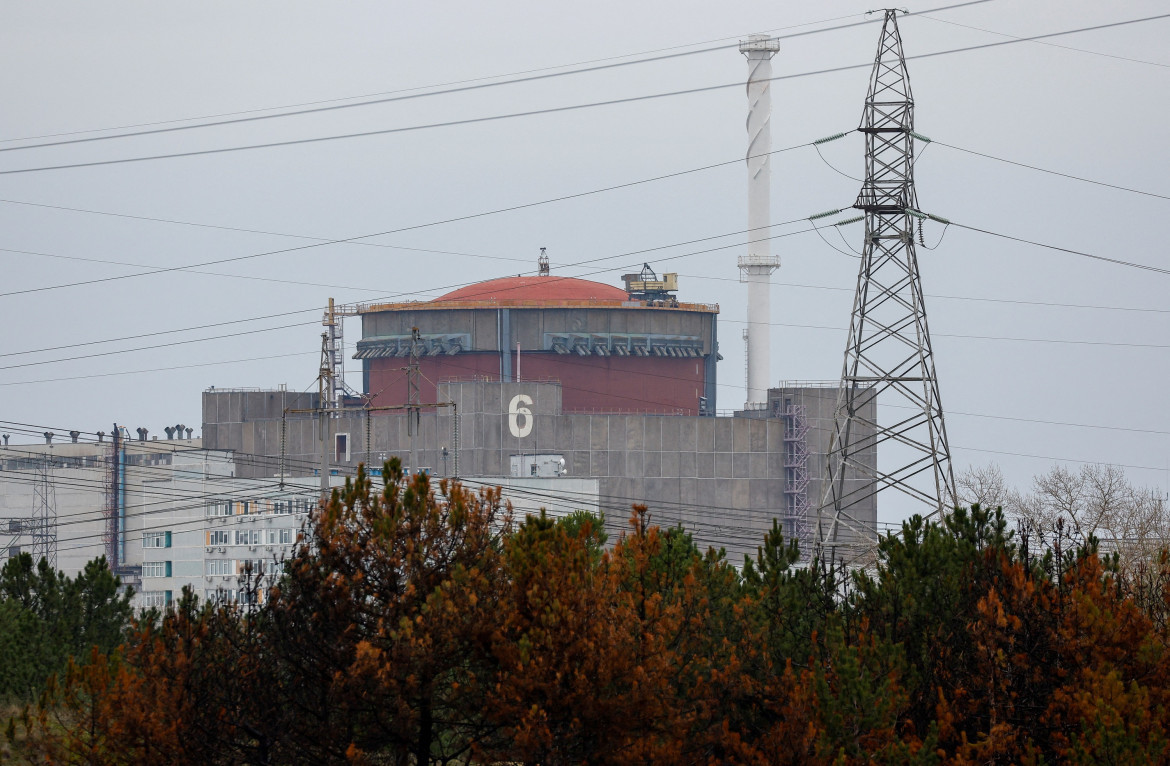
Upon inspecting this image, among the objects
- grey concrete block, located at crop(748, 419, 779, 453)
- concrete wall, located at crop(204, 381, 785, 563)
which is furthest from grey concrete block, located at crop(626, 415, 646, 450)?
grey concrete block, located at crop(748, 419, 779, 453)

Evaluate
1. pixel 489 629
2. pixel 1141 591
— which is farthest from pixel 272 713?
pixel 1141 591

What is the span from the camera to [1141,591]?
20750 mm

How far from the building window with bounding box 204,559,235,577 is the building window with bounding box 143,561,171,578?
96.3 inches

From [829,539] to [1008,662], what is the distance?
14047 millimetres

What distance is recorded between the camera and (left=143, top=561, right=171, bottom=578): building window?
77625 mm

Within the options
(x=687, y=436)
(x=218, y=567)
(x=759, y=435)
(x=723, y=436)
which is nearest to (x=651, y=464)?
(x=687, y=436)

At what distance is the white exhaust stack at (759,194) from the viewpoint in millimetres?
87562

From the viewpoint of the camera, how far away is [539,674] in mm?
15977

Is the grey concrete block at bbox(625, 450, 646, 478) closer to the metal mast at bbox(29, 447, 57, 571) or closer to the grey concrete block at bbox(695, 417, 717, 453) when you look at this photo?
the grey concrete block at bbox(695, 417, 717, 453)

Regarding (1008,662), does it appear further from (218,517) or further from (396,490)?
(218,517)

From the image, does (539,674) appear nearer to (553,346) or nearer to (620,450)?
(620,450)

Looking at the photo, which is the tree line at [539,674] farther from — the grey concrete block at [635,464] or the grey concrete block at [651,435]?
the grey concrete block at [651,435]

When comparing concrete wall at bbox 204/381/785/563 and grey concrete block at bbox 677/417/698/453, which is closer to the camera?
concrete wall at bbox 204/381/785/563

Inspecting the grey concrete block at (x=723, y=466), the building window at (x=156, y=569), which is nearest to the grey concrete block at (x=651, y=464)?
the grey concrete block at (x=723, y=466)
